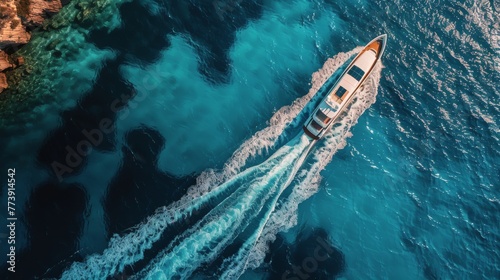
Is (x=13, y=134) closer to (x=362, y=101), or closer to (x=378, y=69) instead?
(x=362, y=101)

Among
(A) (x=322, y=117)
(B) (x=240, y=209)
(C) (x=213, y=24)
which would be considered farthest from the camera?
(C) (x=213, y=24)

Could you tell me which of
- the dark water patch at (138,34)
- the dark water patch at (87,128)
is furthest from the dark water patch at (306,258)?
the dark water patch at (138,34)

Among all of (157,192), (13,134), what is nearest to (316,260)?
(157,192)

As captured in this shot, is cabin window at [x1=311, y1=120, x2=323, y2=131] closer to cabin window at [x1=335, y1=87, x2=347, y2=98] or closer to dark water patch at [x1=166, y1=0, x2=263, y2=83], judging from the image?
cabin window at [x1=335, y1=87, x2=347, y2=98]

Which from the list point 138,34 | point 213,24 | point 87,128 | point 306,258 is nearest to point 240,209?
point 306,258

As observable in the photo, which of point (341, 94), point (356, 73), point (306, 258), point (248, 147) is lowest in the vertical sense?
point (306, 258)

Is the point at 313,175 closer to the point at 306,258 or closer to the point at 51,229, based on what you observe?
the point at 306,258
